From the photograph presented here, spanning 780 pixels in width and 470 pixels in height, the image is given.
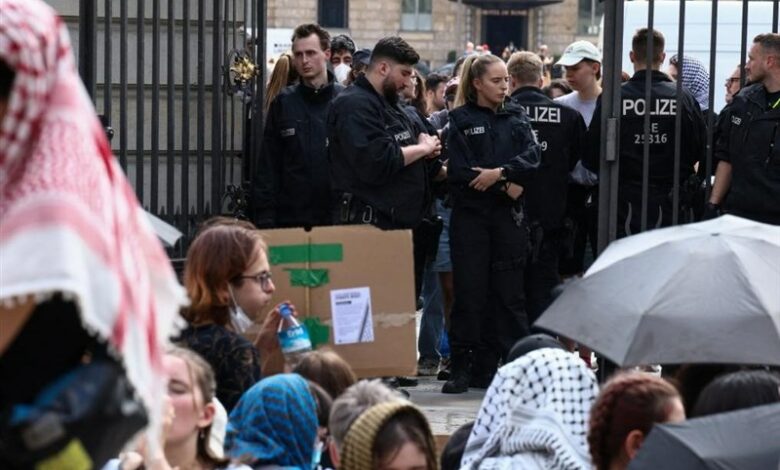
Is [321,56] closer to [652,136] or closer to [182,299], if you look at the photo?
[652,136]

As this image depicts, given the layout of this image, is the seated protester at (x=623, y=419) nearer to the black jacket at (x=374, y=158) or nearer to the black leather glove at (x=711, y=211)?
the black leather glove at (x=711, y=211)

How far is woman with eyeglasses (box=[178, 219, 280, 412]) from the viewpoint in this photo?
5207 millimetres

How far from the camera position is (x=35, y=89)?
2.44 m

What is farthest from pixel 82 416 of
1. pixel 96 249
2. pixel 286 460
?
pixel 286 460

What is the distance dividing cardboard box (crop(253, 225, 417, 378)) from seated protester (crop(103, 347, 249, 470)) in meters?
2.01

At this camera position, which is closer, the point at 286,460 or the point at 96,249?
the point at 96,249

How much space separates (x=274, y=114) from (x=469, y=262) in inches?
46.8

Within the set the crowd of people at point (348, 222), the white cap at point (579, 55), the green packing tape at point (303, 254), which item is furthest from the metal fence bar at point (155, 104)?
the white cap at point (579, 55)

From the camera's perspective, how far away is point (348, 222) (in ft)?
27.7

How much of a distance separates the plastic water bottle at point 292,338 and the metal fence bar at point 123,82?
2.14 meters

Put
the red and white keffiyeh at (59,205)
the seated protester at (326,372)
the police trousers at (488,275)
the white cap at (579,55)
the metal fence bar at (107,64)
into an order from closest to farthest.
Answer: the red and white keffiyeh at (59,205)
the seated protester at (326,372)
the metal fence bar at (107,64)
the police trousers at (488,275)
the white cap at (579,55)

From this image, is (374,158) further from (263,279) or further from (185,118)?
(263,279)

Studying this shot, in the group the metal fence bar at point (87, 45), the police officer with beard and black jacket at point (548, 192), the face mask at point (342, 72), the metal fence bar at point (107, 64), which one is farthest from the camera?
the face mask at point (342, 72)

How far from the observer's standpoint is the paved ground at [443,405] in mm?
7734
